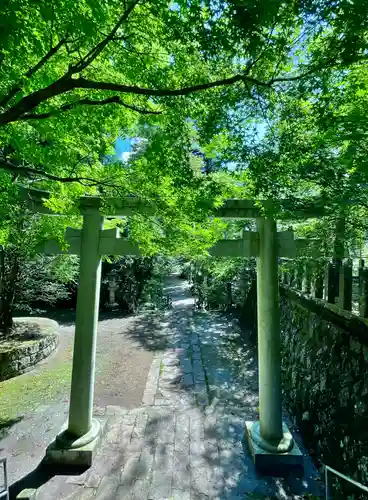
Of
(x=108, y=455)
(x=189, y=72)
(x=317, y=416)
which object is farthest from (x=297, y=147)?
(x=108, y=455)

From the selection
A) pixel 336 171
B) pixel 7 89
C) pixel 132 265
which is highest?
pixel 7 89

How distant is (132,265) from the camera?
1386cm

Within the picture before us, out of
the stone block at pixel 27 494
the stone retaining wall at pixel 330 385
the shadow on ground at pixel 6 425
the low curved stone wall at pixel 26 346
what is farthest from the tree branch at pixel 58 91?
the low curved stone wall at pixel 26 346

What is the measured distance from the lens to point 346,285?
3824mm

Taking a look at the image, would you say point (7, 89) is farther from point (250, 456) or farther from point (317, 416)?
point (317, 416)

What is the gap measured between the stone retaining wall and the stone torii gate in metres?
0.55

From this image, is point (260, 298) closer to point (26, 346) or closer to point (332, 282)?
point (332, 282)

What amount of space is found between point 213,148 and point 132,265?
1154 centimetres

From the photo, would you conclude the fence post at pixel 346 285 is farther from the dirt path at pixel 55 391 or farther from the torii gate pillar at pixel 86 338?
the dirt path at pixel 55 391

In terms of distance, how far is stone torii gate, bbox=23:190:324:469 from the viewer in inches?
162

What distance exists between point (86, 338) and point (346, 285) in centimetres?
341

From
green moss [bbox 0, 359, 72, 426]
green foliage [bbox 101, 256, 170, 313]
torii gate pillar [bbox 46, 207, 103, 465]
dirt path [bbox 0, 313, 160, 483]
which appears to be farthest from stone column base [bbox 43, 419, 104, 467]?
green foliage [bbox 101, 256, 170, 313]

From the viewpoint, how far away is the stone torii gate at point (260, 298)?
162 inches

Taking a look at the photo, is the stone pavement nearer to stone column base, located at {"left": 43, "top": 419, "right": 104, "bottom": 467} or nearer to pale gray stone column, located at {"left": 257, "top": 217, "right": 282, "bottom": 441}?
stone column base, located at {"left": 43, "top": 419, "right": 104, "bottom": 467}
